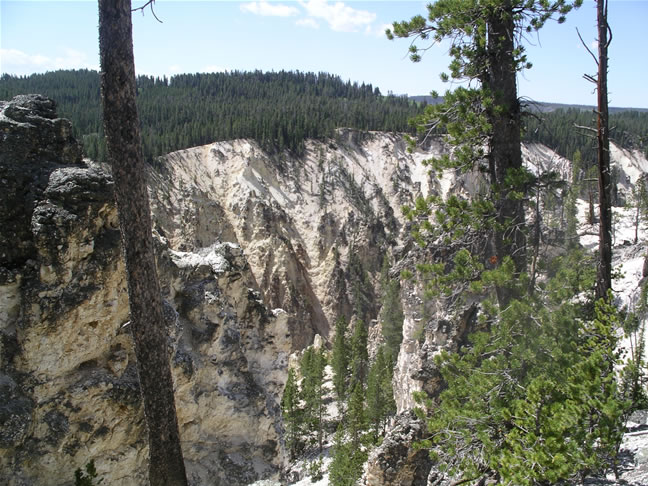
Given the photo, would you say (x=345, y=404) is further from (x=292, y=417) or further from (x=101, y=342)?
(x=101, y=342)

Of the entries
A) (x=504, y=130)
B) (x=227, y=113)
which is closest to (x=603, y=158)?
(x=504, y=130)

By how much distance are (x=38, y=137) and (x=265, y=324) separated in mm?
7826

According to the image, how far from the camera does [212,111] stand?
7588cm

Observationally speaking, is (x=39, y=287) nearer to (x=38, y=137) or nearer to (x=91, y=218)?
(x=91, y=218)

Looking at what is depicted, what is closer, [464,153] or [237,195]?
[464,153]

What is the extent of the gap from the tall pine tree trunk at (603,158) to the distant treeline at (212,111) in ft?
145

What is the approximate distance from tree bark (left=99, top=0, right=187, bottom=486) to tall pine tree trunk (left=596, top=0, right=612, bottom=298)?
6.40m

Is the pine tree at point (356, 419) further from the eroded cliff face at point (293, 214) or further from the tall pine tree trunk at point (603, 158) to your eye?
the tall pine tree trunk at point (603, 158)

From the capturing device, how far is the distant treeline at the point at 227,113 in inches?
2464

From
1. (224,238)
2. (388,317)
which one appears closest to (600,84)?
(388,317)

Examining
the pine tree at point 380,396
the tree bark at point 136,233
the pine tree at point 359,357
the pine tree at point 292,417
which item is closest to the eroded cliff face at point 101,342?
the tree bark at point 136,233

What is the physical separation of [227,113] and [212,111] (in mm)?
2265

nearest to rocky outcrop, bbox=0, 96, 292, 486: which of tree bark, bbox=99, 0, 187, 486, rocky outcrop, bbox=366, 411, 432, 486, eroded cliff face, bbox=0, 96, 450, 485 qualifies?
eroded cliff face, bbox=0, 96, 450, 485

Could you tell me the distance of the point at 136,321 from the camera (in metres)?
5.71
